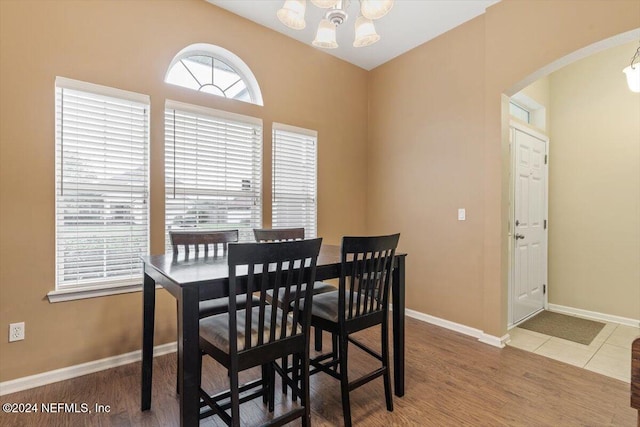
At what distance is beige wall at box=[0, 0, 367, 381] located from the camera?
2.03m

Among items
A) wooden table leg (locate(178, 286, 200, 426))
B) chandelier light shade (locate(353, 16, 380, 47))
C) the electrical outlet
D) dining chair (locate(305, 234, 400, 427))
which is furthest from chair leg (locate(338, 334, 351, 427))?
the electrical outlet

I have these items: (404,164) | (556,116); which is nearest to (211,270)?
(404,164)

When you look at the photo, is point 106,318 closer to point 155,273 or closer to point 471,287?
point 155,273

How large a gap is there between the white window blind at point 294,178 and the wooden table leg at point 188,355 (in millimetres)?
1993

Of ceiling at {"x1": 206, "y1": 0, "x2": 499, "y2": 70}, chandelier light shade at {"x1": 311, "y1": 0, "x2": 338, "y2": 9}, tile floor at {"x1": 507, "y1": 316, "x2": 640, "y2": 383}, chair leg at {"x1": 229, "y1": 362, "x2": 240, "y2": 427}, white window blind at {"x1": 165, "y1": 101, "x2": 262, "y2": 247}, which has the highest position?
ceiling at {"x1": 206, "y1": 0, "x2": 499, "y2": 70}

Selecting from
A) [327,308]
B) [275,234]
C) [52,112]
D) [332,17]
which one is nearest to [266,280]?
[327,308]

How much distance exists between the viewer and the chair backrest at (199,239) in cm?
216

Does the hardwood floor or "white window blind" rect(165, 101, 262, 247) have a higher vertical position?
"white window blind" rect(165, 101, 262, 247)

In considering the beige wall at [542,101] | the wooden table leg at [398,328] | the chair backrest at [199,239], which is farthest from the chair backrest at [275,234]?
the beige wall at [542,101]

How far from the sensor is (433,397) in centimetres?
200

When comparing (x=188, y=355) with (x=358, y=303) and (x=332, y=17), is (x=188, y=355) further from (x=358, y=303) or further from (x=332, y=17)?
(x=332, y=17)

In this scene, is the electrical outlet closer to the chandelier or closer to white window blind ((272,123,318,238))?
white window blind ((272,123,318,238))

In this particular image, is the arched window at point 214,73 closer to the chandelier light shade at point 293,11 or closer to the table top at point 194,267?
the chandelier light shade at point 293,11

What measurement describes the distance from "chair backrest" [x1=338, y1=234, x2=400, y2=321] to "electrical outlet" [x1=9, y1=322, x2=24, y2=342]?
209 cm
